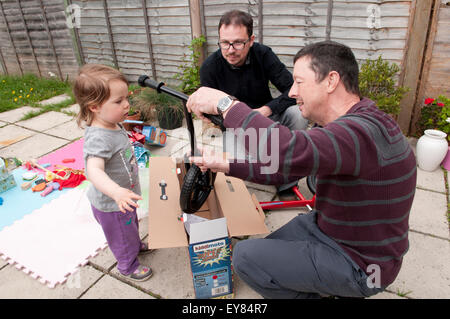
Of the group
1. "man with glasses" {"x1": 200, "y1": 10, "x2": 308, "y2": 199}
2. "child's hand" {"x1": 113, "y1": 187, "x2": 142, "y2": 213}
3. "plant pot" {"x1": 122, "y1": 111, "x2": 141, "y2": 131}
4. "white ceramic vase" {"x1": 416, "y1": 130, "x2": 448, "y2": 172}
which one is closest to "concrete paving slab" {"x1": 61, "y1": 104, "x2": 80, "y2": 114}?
"plant pot" {"x1": 122, "y1": 111, "x2": 141, "y2": 131}

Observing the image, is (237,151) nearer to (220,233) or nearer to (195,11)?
(220,233)

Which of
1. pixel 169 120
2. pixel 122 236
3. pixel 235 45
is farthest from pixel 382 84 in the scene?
pixel 122 236

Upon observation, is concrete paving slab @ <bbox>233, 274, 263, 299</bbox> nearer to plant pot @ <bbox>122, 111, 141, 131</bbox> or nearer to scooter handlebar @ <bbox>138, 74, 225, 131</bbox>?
scooter handlebar @ <bbox>138, 74, 225, 131</bbox>

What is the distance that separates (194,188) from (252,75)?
5.03 ft

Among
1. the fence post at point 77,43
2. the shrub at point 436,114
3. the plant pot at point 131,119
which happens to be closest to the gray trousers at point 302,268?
the shrub at point 436,114

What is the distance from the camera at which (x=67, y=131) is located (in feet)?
13.9

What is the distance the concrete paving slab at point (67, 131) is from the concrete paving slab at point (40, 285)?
90.4 inches

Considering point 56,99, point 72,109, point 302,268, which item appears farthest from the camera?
point 56,99

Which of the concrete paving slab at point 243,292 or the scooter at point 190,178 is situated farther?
the concrete paving slab at point 243,292

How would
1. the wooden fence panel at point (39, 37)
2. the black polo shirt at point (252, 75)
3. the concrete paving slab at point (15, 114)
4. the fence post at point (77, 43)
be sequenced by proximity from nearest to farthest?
1. the black polo shirt at point (252, 75)
2. the concrete paving slab at point (15, 114)
3. the fence post at point (77, 43)
4. the wooden fence panel at point (39, 37)

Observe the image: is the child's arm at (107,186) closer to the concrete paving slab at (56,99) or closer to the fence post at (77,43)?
the concrete paving slab at (56,99)

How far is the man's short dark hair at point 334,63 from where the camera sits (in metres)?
1.37

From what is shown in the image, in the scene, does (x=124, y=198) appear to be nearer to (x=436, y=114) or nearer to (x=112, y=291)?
(x=112, y=291)

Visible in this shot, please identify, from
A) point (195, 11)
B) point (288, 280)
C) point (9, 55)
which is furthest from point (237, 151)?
point (9, 55)
